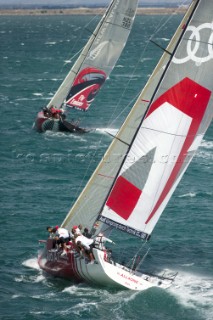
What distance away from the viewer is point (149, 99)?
30578mm

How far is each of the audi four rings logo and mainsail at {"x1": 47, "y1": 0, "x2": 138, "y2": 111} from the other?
2926cm

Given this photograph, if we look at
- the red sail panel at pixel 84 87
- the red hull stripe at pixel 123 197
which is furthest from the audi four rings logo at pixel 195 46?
the red sail panel at pixel 84 87

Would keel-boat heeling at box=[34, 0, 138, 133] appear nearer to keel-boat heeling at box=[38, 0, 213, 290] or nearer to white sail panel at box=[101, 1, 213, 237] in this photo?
keel-boat heeling at box=[38, 0, 213, 290]

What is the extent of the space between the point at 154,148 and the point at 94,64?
31253mm

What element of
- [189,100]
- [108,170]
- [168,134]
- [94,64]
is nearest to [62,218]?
[108,170]

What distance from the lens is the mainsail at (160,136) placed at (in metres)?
28.3

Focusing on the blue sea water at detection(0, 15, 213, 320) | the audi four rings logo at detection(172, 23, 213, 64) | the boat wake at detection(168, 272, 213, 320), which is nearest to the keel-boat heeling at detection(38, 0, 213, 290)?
the audi four rings logo at detection(172, 23, 213, 64)

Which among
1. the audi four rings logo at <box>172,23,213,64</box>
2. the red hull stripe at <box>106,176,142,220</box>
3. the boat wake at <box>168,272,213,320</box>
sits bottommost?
the boat wake at <box>168,272,213,320</box>

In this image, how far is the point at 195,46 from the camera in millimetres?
28203

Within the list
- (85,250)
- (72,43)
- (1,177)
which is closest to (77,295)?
Answer: (85,250)

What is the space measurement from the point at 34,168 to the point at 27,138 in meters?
9.17

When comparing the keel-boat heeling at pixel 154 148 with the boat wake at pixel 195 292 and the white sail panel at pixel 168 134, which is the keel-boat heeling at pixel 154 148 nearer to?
the white sail panel at pixel 168 134

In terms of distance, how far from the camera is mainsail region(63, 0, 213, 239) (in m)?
28.3

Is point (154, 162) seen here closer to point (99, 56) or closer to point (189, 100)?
point (189, 100)
